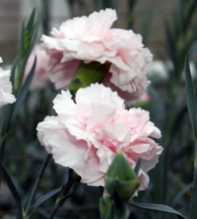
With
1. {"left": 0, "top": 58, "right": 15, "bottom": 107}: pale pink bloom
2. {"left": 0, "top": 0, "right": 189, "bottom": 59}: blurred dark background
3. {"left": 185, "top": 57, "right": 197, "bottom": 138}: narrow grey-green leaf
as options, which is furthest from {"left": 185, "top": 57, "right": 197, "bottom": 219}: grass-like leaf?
{"left": 0, "top": 0, "right": 189, "bottom": 59}: blurred dark background

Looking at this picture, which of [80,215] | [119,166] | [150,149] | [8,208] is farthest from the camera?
[8,208]

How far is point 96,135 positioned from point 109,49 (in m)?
0.19

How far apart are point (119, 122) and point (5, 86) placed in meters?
0.13

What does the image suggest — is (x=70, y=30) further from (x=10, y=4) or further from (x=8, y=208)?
(x=10, y=4)

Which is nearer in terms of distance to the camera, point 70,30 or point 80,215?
point 70,30

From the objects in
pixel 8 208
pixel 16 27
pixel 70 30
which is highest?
pixel 70 30

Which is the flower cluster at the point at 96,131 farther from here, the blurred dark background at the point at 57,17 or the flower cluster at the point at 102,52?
the blurred dark background at the point at 57,17

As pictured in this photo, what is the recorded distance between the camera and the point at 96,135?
0.66m

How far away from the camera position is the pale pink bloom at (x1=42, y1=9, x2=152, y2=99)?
0.81 metres

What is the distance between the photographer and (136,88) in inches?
33.2

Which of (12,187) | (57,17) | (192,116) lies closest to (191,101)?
(192,116)

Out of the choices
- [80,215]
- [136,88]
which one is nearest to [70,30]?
[136,88]

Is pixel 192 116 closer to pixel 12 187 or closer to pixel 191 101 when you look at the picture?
pixel 191 101

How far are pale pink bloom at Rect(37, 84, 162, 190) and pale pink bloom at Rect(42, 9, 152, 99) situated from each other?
12cm
